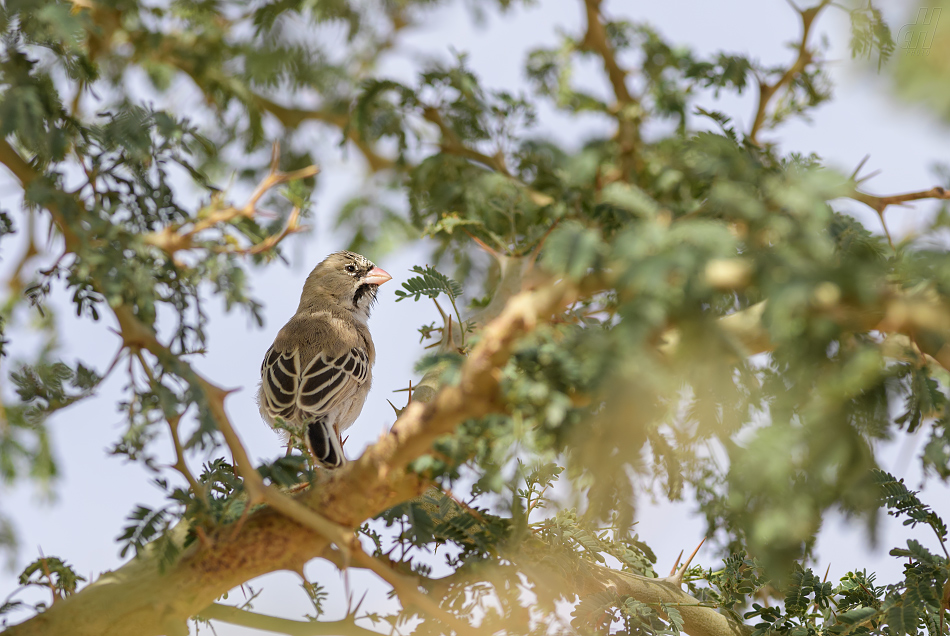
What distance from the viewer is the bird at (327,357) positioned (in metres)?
4.39

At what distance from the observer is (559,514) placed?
3066mm

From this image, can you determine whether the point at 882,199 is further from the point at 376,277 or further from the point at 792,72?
the point at 376,277

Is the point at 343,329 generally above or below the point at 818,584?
above

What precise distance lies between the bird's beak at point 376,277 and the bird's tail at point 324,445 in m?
1.94

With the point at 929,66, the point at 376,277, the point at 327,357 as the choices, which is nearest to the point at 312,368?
the point at 327,357

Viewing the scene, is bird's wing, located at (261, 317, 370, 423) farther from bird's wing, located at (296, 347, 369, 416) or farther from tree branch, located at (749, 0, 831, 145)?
tree branch, located at (749, 0, 831, 145)

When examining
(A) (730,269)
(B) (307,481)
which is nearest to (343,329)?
(B) (307,481)

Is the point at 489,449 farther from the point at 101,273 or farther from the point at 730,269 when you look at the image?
the point at 101,273

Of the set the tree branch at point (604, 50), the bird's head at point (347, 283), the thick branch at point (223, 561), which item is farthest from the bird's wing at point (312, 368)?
the tree branch at point (604, 50)

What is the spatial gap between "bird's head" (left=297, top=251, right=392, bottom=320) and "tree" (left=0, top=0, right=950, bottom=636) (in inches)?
73.4

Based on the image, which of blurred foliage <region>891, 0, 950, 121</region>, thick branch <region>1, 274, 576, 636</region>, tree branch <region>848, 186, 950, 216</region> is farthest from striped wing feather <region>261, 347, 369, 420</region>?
blurred foliage <region>891, 0, 950, 121</region>

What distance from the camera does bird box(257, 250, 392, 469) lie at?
14.4 ft

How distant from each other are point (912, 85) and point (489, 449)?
1581 mm

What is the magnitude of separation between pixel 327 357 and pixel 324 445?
1.12m
